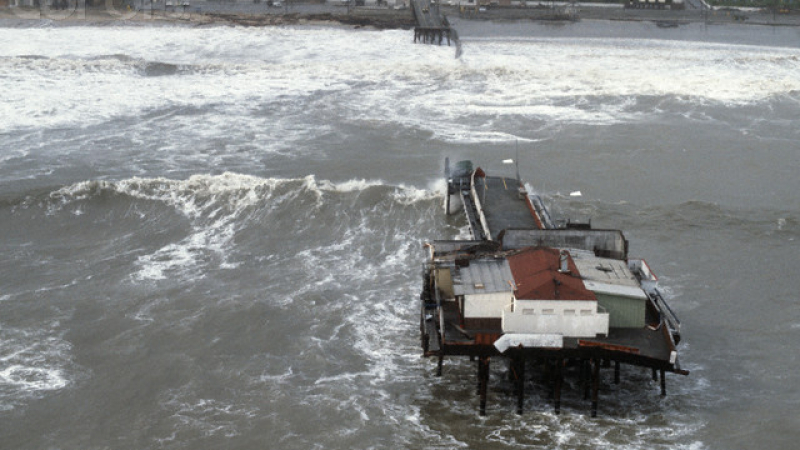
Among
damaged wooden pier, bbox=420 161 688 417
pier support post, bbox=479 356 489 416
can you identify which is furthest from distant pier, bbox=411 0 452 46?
pier support post, bbox=479 356 489 416

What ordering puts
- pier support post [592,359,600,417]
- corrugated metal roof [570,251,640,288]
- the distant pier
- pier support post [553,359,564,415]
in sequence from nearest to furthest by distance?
pier support post [592,359,600,417]
pier support post [553,359,564,415]
corrugated metal roof [570,251,640,288]
the distant pier

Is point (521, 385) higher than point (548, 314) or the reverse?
the reverse

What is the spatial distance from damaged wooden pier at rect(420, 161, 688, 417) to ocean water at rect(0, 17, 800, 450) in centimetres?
157

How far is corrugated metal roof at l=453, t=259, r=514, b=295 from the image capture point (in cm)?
3111

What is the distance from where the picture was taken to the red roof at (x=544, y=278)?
98.3 ft

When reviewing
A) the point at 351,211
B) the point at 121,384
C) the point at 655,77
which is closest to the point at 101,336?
the point at 121,384

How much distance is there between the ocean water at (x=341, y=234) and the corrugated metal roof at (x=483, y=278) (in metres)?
3.70

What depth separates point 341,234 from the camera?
153ft

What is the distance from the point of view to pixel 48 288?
3978cm

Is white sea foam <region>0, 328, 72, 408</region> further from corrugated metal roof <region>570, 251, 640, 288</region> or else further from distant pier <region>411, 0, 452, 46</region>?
distant pier <region>411, 0, 452, 46</region>

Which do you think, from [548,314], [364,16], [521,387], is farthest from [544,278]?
[364,16]

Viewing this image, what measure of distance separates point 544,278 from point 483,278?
231 cm

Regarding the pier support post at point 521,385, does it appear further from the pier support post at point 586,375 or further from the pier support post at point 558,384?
the pier support post at point 586,375

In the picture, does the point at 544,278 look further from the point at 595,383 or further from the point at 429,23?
the point at 429,23
